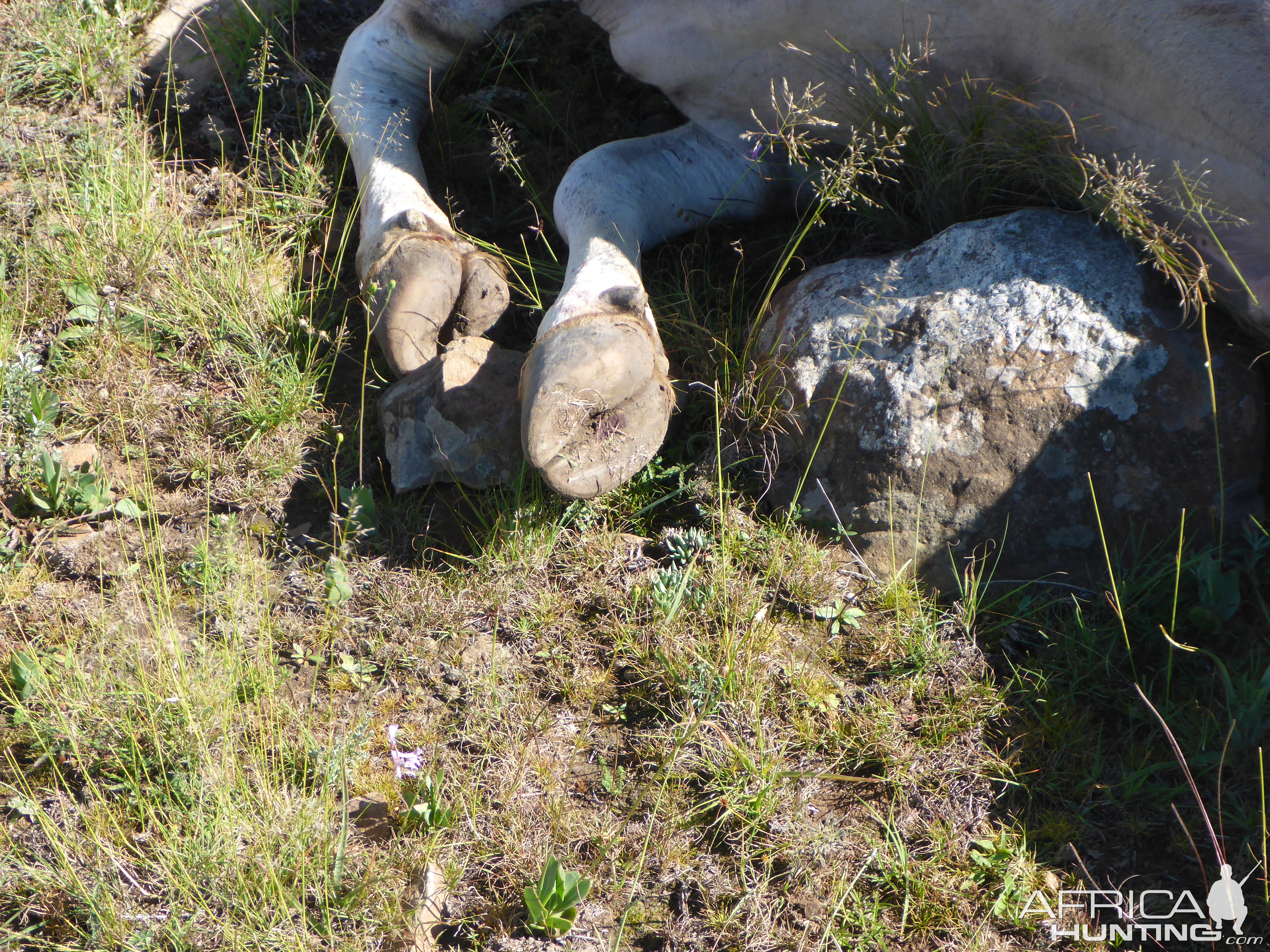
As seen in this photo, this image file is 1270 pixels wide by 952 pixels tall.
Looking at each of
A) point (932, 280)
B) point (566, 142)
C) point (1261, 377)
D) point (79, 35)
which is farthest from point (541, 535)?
point (79, 35)

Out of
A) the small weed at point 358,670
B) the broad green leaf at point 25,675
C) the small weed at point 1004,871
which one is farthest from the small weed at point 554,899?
the broad green leaf at point 25,675

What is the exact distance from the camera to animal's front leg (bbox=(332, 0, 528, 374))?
2.49 meters

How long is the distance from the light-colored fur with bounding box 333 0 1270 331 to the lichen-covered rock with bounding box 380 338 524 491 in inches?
10.5

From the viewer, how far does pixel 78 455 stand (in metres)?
2.53

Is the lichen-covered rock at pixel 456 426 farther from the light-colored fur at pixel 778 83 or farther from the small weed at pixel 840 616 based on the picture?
the small weed at pixel 840 616

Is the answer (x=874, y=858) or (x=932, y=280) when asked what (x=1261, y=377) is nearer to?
(x=932, y=280)

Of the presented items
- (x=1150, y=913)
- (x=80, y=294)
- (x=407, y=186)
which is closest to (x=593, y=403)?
(x=407, y=186)

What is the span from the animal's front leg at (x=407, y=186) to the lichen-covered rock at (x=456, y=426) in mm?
128

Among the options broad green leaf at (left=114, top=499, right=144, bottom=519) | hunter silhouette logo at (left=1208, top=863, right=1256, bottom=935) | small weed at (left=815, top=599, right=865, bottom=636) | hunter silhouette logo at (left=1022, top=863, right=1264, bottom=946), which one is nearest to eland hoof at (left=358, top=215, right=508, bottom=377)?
broad green leaf at (left=114, top=499, right=144, bottom=519)

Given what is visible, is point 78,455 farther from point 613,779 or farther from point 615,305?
point 613,779

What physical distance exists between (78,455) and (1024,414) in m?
2.54

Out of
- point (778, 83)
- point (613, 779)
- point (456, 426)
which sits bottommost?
point (613, 779)

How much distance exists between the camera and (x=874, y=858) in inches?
74.0

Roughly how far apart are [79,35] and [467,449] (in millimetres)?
2487
